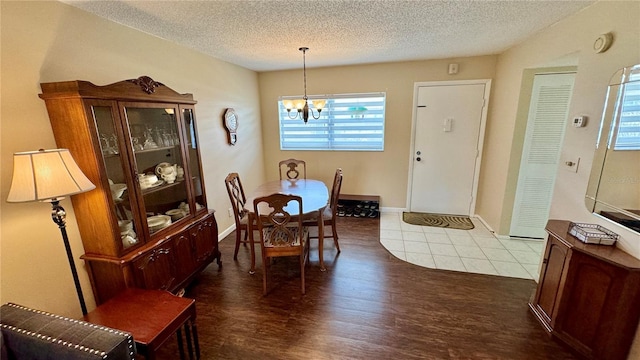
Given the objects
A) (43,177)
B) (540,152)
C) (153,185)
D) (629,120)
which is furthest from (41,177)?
(540,152)

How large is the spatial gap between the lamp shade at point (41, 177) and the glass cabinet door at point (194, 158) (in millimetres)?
1040

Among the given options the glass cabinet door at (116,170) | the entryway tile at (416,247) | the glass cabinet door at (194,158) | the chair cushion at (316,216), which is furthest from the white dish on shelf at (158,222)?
the entryway tile at (416,247)

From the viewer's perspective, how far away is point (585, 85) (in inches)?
80.2

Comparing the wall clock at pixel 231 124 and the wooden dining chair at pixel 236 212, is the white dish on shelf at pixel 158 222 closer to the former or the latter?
the wooden dining chair at pixel 236 212

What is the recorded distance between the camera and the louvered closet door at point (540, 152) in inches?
112

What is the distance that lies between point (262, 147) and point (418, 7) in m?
3.35

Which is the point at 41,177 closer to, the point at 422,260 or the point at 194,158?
the point at 194,158

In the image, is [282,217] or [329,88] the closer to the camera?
[282,217]

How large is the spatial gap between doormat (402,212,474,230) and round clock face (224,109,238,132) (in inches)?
116

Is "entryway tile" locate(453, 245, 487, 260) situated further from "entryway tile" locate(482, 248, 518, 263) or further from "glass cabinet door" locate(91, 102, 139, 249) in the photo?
"glass cabinet door" locate(91, 102, 139, 249)

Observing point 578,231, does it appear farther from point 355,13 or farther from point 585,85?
point 355,13

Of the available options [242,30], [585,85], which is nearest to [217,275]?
[242,30]

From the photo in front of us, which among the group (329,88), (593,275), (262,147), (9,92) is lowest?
(593,275)

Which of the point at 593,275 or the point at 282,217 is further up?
the point at 282,217
